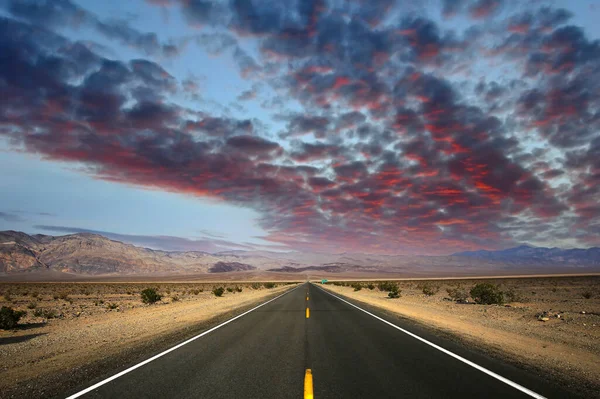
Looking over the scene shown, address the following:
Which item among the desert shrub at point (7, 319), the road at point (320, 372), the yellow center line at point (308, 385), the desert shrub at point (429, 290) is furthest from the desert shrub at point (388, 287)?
the yellow center line at point (308, 385)

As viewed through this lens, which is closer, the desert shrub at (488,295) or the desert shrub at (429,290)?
the desert shrub at (488,295)

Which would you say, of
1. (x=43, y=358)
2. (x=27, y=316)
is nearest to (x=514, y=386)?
(x=43, y=358)

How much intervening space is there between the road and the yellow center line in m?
0.02

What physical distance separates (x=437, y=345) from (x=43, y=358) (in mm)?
11245

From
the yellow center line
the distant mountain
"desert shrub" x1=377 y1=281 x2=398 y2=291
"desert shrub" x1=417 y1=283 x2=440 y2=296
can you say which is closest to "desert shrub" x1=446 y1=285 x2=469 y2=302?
"desert shrub" x1=417 y1=283 x2=440 y2=296

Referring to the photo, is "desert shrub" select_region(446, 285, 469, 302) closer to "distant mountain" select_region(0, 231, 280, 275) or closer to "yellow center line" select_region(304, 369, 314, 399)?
"yellow center line" select_region(304, 369, 314, 399)

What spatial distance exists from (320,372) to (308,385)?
0.99 metres

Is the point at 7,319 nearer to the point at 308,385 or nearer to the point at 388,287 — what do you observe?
Result: the point at 308,385

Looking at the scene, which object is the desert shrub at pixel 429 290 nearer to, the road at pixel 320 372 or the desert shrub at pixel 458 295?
the desert shrub at pixel 458 295

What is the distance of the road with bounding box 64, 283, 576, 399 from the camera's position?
225 inches

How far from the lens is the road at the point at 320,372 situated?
5.72 metres

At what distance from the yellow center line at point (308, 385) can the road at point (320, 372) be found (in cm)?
2

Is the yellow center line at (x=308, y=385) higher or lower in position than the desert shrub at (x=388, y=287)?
higher

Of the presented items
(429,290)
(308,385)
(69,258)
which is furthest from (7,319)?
(69,258)
